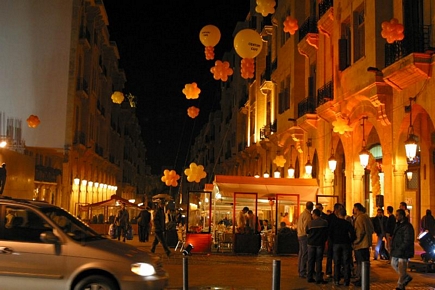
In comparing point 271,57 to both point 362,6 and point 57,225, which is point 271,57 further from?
point 57,225

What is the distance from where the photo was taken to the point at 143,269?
907 centimetres

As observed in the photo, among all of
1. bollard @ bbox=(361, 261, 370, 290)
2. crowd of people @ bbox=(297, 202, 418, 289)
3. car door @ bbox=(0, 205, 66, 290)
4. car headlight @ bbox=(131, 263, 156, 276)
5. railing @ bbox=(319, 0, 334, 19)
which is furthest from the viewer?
railing @ bbox=(319, 0, 334, 19)

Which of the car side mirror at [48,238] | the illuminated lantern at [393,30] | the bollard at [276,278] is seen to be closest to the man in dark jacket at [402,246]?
the bollard at [276,278]

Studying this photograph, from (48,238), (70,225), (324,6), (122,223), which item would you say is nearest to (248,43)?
(324,6)

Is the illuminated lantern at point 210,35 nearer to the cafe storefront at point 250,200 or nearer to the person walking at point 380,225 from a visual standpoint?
the cafe storefront at point 250,200

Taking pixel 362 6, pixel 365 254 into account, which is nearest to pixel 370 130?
pixel 362 6

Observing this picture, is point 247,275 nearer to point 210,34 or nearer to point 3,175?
point 210,34

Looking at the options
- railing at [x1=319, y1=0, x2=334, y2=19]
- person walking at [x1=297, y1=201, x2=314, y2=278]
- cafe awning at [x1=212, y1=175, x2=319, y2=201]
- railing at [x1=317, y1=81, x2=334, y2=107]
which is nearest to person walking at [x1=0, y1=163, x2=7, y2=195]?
cafe awning at [x1=212, y1=175, x2=319, y2=201]

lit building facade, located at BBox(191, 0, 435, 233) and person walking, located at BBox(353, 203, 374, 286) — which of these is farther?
lit building facade, located at BBox(191, 0, 435, 233)

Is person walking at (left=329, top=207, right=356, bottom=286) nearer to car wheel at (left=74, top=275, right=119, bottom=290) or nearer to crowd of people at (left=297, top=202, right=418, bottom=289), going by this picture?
crowd of people at (left=297, top=202, right=418, bottom=289)

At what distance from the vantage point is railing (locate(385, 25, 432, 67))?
53.6 ft

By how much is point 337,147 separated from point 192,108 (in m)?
7.86

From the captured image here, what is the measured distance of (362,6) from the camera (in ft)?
66.3

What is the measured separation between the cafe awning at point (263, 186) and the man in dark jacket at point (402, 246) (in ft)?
31.5
